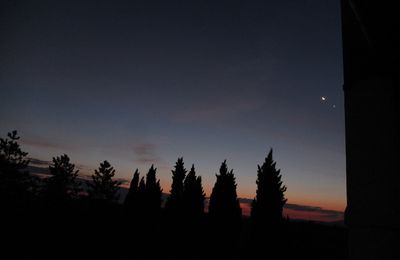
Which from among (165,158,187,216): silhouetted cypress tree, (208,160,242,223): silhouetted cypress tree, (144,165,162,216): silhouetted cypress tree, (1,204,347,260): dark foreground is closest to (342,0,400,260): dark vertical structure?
(1,204,347,260): dark foreground

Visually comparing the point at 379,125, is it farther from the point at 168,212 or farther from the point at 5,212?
the point at 5,212

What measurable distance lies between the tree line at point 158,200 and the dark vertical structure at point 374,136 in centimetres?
2003

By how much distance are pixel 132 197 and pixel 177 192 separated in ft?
26.4

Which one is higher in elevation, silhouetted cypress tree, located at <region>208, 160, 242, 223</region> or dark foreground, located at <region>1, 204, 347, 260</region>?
silhouetted cypress tree, located at <region>208, 160, 242, 223</region>

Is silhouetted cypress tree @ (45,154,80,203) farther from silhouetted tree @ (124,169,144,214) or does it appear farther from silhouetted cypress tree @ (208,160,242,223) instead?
silhouetted cypress tree @ (208,160,242,223)

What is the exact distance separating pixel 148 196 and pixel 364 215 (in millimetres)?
36633

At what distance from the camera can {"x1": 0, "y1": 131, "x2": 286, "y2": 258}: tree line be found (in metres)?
21.4

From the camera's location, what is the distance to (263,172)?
21641mm

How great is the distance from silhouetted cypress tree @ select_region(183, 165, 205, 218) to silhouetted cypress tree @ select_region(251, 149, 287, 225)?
9820 mm

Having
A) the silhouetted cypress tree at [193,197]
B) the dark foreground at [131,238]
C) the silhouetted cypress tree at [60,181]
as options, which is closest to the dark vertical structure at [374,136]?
the dark foreground at [131,238]

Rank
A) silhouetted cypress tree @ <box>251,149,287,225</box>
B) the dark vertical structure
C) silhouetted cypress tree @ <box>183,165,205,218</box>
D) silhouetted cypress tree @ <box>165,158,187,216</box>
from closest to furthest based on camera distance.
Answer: the dark vertical structure, silhouetted cypress tree @ <box>251,149,287,225</box>, silhouetted cypress tree @ <box>183,165,205,218</box>, silhouetted cypress tree @ <box>165,158,187,216</box>

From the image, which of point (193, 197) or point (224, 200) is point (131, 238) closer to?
point (193, 197)

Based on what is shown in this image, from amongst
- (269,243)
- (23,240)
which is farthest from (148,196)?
(269,243)

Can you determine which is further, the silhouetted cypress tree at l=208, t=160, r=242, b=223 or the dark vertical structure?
the silhouetted cypress tree at l=208, t=160, r=242, b=223
